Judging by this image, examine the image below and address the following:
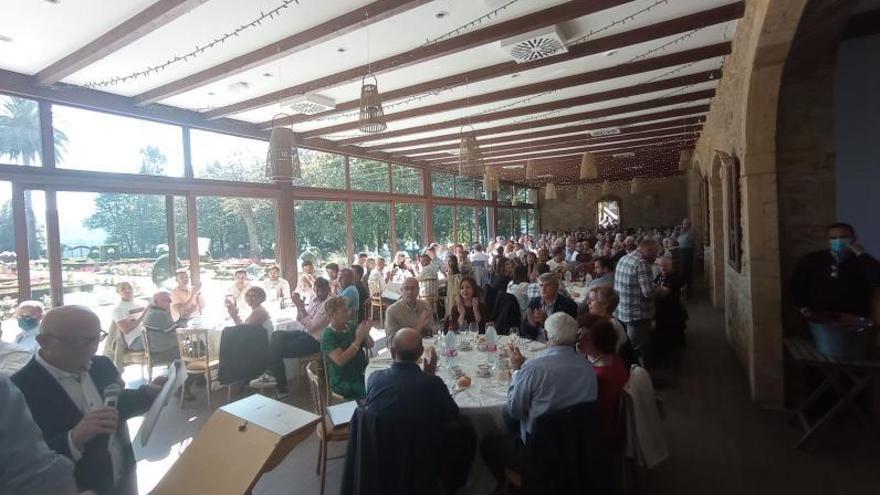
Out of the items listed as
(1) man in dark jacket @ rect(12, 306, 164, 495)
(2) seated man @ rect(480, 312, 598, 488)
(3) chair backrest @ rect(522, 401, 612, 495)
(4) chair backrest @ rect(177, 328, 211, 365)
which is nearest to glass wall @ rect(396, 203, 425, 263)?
(4) chair backrest @ rect(177, 328, 211, 365)

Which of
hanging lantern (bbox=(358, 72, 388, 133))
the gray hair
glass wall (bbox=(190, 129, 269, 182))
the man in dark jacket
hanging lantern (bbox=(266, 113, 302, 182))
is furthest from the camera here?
glass wall (bbox=(190, 129, 269, 182))

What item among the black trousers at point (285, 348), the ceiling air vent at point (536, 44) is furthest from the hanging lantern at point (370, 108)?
the black trousers at point (285, 348)

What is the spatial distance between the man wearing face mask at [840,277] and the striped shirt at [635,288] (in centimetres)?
119

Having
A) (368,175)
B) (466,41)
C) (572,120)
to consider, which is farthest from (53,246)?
(572,120)

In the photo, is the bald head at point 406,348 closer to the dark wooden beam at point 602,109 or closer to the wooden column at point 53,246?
the wooden column at point 53,246

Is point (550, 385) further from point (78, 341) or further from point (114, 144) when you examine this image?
point (114, 144)

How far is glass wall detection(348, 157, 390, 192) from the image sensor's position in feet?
29.0

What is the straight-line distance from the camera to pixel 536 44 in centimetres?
381

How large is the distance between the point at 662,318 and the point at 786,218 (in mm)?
1692

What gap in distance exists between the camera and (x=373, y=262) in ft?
26.0

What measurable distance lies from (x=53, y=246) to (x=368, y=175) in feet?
17.8

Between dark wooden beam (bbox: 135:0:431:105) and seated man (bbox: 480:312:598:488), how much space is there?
7.68ft

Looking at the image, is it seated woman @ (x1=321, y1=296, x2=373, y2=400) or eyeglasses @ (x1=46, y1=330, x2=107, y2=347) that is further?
seated woman @ (x1=321, y1=296, x2=373, y2=400)

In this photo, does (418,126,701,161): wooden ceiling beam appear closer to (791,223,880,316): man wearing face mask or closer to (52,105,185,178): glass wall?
(52,105,185,178): glass wall
